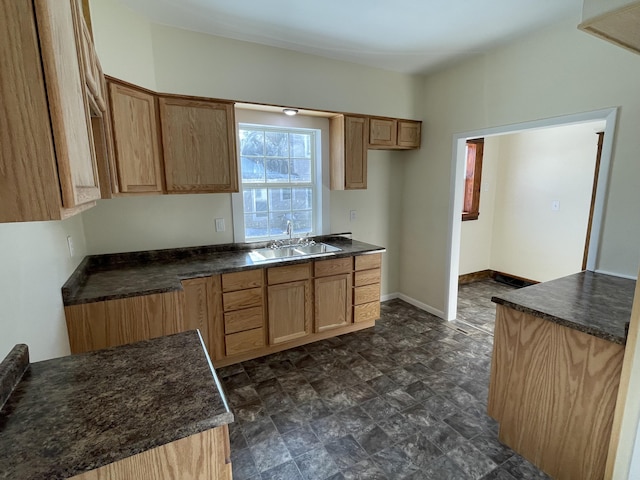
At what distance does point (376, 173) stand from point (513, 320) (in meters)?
2.37

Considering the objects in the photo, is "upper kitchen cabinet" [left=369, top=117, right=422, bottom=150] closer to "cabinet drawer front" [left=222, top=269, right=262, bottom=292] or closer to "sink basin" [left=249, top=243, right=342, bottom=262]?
"sink basin" [left=249, top=243, right=342, bottom=262]

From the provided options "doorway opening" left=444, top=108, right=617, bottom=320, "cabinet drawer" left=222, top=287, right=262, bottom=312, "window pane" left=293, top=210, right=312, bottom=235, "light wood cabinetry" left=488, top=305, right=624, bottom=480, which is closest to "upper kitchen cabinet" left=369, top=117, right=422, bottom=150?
"doorway opening" left=444, top=108, right=617, bottom=320

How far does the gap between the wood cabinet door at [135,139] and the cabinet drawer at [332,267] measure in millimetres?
1443

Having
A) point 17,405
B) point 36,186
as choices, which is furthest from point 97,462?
point 36,186

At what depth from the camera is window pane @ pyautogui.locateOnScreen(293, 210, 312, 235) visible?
10.9ft

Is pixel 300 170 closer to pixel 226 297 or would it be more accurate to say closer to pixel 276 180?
pixel 276 180

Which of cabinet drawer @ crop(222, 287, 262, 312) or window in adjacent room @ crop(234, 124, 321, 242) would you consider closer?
cabinet drawer @ crop(222, 287, 262, 312)

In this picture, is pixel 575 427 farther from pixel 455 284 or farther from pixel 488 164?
pixel 488 164

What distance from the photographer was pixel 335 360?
8.83ft

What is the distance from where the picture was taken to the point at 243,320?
8.39ft

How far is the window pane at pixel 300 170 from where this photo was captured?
3242 mm

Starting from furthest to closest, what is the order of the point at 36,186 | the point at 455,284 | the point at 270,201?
the point at 455,284 < the point at 270,201 < the point at 36,186

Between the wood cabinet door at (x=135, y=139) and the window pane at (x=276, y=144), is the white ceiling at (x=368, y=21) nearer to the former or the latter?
the wood cabinet door at (x=135, y=139)

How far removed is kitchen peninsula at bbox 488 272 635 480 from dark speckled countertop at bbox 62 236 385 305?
1.56 metres
